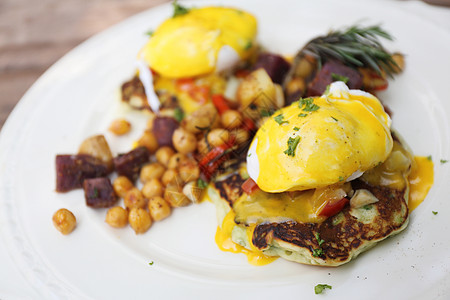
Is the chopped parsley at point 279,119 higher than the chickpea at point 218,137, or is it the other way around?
the chopped parsley at point 279,119

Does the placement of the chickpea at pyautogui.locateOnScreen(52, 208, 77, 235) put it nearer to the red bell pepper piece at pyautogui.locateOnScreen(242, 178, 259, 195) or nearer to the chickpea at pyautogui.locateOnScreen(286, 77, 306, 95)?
the red bell pepper piece at pyautogui.locateOnScreen(242, 178, 259, 195)

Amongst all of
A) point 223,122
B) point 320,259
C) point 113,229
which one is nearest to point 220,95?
point 223,122

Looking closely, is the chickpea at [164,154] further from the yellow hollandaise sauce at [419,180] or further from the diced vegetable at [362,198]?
the yellow hollandaise sauce at [419,180]

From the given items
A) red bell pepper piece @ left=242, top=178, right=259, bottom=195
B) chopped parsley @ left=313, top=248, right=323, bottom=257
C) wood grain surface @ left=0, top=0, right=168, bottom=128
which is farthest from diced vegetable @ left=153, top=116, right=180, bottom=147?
wood grain surface @ left=0, top=0, right=168, bottom=128

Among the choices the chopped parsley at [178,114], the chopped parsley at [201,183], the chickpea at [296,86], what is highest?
the chickpea at [296,86]

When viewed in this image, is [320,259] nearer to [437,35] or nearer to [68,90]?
[437,35]

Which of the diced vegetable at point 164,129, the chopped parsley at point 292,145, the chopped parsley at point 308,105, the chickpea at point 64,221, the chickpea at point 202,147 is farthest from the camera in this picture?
the diced vegetable at point 164,129

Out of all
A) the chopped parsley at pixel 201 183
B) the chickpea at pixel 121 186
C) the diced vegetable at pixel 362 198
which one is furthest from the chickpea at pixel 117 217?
the diced vegetable at pixel 362 198
